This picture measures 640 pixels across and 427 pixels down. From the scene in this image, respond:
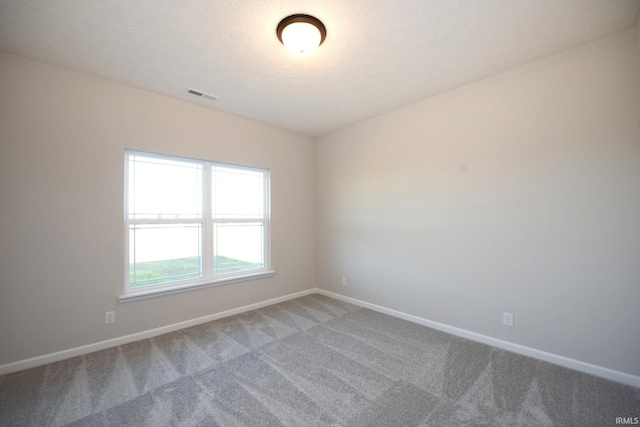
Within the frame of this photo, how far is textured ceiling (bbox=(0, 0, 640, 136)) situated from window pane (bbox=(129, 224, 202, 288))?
5.24 ft

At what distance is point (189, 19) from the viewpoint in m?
1.91

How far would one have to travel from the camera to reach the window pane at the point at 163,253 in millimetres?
2926

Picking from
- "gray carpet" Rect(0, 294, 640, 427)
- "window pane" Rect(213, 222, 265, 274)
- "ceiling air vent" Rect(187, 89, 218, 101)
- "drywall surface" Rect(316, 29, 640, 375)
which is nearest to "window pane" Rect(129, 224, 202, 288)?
"window pane" Rect(213, 222, 265, 274)

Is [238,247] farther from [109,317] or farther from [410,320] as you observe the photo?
[410,320]

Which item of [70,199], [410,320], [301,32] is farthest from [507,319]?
[70,199]

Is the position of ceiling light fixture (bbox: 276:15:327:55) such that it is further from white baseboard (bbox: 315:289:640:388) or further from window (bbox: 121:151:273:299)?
white baseboard (bbox: 315:289:640:388)

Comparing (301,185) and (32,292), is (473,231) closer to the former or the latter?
(301,185)

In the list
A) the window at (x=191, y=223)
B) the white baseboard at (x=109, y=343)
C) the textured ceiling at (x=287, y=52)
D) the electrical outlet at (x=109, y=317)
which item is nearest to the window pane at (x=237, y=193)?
the window at (x=191, y=223)

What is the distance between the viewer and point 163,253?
10.2 feet

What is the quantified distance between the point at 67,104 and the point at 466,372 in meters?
4.36

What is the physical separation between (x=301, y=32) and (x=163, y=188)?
236cm

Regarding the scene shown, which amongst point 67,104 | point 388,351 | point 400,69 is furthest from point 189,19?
point 388,351

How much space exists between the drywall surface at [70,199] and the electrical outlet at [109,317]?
0.13 feet

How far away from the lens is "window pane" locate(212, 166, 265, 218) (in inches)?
141
